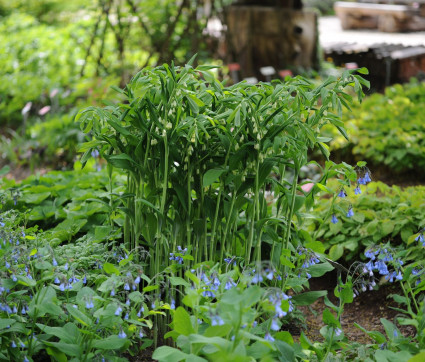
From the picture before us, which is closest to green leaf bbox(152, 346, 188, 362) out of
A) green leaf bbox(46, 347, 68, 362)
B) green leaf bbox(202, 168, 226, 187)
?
green leaf bbox(46, 347, 68, 362)

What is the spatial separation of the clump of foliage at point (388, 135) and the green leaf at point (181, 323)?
2948 mm

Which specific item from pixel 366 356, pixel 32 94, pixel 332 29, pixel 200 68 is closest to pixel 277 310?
pixel 366 356

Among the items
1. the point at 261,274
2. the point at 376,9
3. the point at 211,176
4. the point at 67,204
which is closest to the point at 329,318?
the point at 261,274

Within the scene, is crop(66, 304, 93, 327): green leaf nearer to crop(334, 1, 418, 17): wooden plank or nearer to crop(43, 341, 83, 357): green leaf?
crop(43, 341, 83, 357): green leaf

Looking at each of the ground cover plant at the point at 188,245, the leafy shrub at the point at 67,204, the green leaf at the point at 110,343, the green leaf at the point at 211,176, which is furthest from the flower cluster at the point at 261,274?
the leafy shrub at the point at 67,204

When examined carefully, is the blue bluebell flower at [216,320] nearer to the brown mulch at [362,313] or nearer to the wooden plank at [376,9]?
the brown mulch at [362,313]

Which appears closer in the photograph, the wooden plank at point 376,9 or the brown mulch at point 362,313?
the brown mulch at point 362,313

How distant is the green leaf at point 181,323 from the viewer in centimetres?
194

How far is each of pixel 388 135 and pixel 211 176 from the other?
3040mm

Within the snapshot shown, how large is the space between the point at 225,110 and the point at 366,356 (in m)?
1.13

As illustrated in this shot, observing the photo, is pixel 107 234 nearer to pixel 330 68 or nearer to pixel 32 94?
pixel 32 94

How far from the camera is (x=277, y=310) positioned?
1703 millimetres

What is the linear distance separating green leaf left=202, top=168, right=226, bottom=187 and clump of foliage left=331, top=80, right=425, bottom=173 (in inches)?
96.9

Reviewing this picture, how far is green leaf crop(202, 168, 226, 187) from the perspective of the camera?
2.31 metres
